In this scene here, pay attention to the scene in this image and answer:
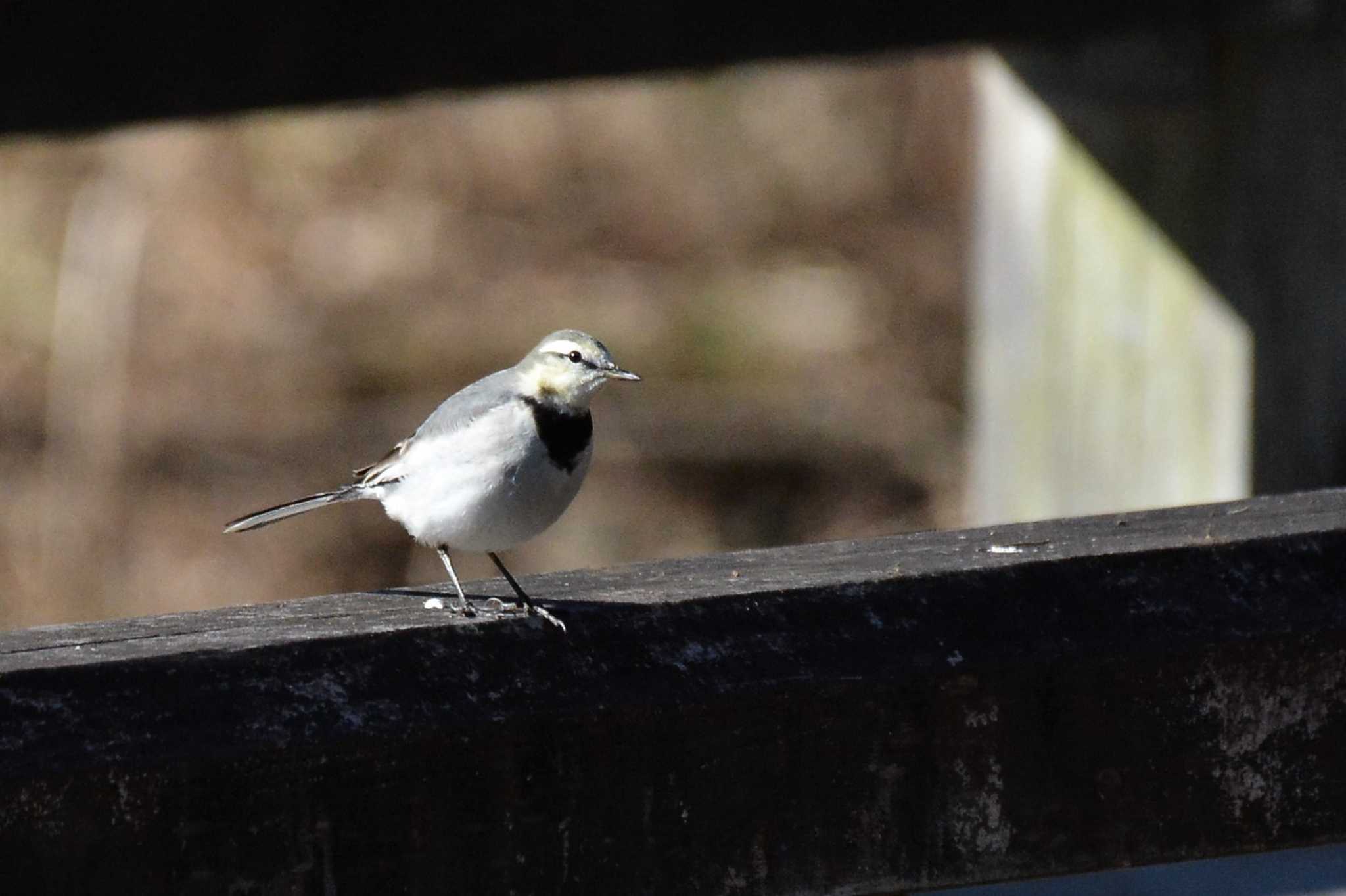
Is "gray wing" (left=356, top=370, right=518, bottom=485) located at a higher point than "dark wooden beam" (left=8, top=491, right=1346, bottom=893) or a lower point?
higher

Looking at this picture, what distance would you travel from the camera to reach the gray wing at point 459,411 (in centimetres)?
403

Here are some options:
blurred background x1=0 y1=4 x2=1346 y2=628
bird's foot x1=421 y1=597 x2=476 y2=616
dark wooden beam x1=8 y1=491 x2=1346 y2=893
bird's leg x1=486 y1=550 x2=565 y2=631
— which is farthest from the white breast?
blurred background x1=0 y1=4 x2=1346 y2=628

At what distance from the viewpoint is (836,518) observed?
1018cm

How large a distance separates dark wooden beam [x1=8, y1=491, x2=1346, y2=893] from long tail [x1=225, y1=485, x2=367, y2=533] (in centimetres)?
148

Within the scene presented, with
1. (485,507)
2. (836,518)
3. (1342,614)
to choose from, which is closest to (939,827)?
(1342,614)

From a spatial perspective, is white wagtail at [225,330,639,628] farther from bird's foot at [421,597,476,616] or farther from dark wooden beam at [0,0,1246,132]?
dark wooden beam at [0,0,1246,132]

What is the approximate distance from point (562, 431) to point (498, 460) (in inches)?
6.4

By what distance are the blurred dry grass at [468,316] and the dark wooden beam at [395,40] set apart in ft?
12.3

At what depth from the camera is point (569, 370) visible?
162 inches

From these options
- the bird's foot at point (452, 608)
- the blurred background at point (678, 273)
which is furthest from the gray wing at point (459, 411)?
the blurred background at point (678, 273)

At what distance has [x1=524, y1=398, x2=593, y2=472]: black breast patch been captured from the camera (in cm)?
382

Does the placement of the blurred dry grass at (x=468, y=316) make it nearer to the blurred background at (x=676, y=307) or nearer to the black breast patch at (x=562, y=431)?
the blurred background at (x=676, y=307)

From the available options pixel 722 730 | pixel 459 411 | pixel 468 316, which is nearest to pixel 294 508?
pixel 459 411

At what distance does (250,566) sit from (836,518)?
3052 mm
